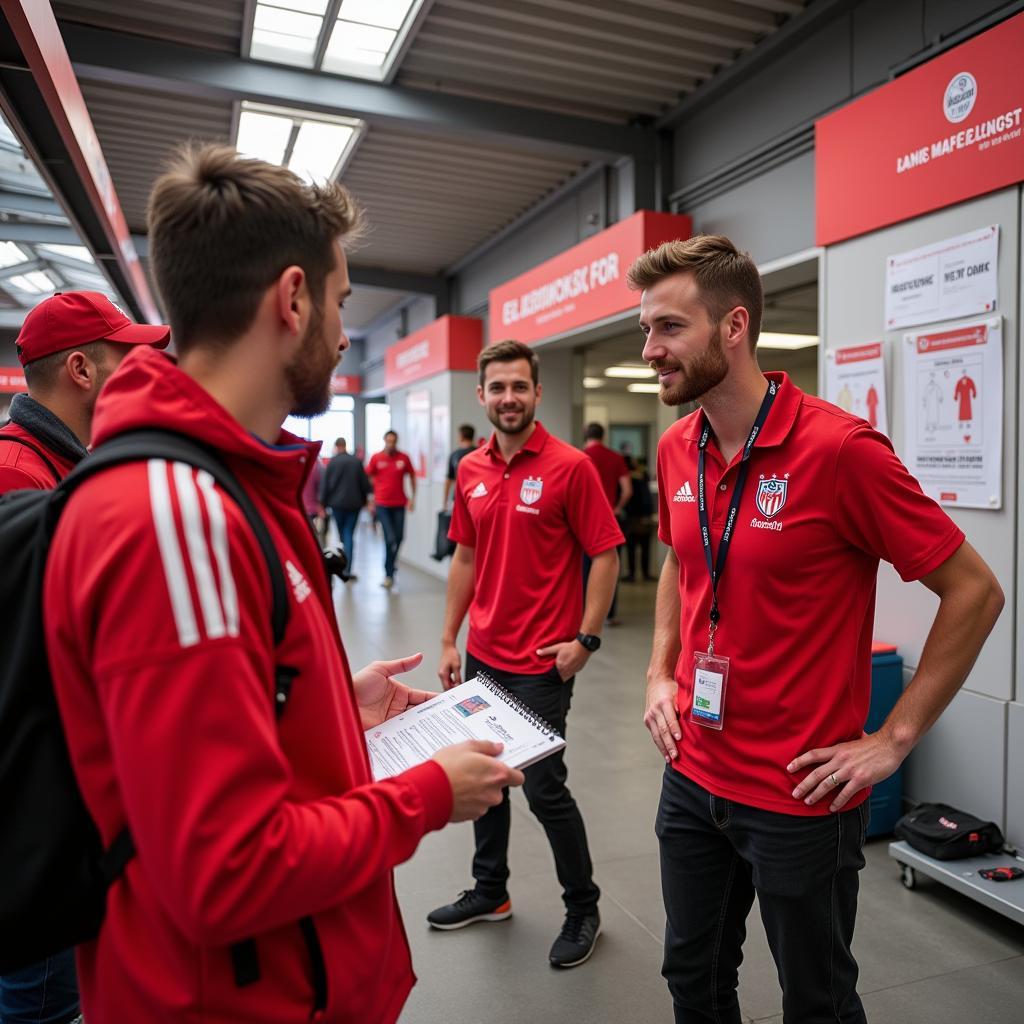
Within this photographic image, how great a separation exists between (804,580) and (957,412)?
2.08 metres

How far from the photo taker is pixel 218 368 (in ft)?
2.97

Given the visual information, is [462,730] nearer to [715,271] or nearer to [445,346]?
[715,271]

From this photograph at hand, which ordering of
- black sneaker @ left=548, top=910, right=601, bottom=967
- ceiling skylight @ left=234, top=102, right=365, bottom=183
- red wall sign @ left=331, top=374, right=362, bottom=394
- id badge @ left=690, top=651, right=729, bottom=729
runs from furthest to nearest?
red wall sign @ left=331, top=374, right=362, bottom=394
ceiling skylight @ left=234, top=102, right=365, bottom=183
black sneaker @ left=548, top=910, right=601, bottom=967
id badge @ left=690, top=651, right=729, bottom=729

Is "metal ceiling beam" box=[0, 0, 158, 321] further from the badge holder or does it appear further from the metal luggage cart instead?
the metal luggage cart

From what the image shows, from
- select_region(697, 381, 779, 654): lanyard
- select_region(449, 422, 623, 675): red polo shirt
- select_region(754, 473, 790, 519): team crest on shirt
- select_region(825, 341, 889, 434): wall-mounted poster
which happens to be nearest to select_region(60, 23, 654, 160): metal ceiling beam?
select_region(825, 341, 889, 434): wall-mounted poster

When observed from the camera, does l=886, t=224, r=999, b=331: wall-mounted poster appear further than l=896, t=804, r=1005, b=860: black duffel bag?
Yes

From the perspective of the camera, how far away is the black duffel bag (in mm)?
2842

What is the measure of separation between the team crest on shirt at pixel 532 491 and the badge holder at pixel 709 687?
1.13 m

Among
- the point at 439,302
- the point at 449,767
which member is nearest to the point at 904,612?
the point at 449,767

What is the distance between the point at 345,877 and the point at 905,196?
11.5ft

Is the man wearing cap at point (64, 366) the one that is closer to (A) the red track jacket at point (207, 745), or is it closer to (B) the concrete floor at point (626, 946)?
(A) the red track jacket at point (207, 745)

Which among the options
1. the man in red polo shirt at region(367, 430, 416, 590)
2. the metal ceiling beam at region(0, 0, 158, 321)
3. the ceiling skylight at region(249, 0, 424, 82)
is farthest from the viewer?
the man in red polo shirt at region(367, 430, 416, 590)

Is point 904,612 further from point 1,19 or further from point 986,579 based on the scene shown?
point 1,19

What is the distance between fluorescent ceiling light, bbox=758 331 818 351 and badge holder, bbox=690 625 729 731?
1009cm
